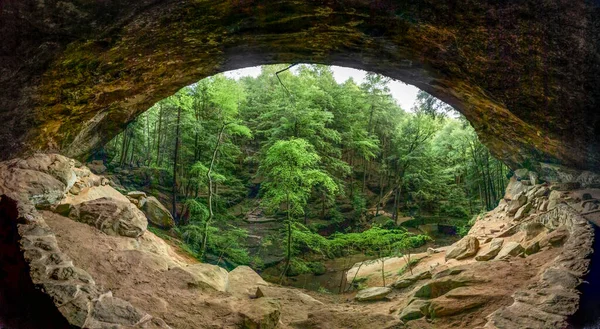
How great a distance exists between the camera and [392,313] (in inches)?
262

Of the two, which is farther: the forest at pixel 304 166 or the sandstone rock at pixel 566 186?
the forest at pixel 304 166

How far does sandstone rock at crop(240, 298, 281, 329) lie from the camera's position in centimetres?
502

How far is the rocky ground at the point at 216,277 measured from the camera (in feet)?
13.7

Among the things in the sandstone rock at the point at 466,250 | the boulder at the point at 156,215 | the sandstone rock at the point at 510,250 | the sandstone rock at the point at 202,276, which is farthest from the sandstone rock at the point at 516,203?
the boulder at the point at 156,215

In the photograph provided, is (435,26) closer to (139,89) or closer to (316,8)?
(316,8)

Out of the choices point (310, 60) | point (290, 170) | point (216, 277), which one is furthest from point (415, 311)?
point (290, 170)

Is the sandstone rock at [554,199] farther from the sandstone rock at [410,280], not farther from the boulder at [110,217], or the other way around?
the boulder at [110,217]

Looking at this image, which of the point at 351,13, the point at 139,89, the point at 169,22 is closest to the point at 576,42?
the point at 351,13

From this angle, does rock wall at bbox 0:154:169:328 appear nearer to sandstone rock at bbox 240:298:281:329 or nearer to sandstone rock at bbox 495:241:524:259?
sandstone rock at bbox 240:298:281:329

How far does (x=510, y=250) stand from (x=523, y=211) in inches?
91.8

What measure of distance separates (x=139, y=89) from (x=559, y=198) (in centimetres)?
1055

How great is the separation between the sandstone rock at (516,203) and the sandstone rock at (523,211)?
42cm

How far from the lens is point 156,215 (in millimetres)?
14031

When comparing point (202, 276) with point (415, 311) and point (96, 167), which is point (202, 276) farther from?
point (96, 167)
